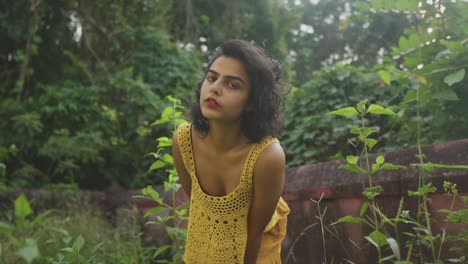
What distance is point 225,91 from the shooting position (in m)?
1.81

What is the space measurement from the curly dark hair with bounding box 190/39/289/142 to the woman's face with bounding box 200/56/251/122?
0.10 feet

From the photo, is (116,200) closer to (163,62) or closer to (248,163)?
(163,62)

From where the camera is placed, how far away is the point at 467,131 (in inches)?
93.3

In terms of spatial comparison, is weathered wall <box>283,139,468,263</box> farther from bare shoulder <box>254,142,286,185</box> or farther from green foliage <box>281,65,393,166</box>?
green foliage <box>281,65,393,166</box>

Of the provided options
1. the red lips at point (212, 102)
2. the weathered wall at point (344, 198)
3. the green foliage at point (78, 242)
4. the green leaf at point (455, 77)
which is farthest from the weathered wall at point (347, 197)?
the green foliage at point (78, 242)

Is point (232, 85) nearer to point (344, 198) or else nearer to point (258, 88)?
point (258, 88)

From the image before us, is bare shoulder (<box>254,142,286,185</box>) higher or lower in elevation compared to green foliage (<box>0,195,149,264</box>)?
higher

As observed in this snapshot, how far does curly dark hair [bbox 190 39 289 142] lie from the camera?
185 cm

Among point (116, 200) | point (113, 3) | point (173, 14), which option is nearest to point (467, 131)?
point (116, 200)

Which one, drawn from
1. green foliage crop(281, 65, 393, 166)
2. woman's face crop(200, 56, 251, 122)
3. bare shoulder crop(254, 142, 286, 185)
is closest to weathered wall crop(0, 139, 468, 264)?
bare shoulder crop(254, 142, 286, 185)

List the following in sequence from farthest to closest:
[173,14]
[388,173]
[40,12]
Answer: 1. [173,14]
2. [40,12]
3. [388,173]

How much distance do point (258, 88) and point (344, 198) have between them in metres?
0.84

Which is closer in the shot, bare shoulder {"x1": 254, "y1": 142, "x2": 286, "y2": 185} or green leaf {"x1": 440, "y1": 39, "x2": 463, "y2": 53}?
bare shoulder {"x1": 254, "y1": 142, "x2": 286, "y2": 185}

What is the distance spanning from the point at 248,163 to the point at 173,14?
6.47 m
